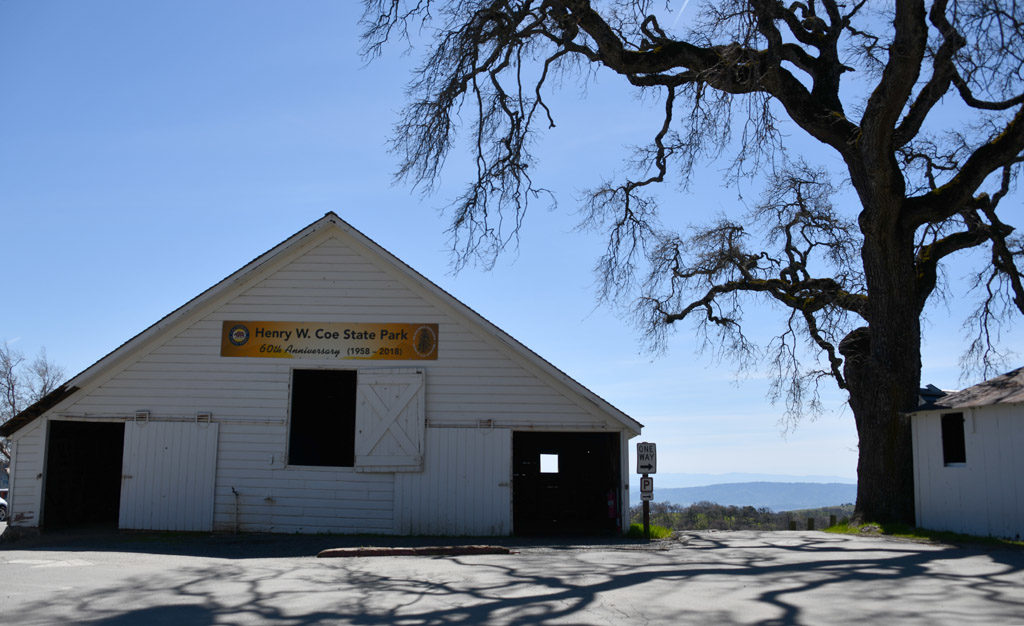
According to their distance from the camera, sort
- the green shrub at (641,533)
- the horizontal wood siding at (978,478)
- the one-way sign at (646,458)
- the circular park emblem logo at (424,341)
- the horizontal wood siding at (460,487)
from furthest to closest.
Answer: the circular park emblem logo at (424,341) < the green shrub at (641,533) < the horizontal wood siding at (460,487) < the one-way sign at (646,458) < the horizontal wood siding at (978,478)

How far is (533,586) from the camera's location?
376 inches

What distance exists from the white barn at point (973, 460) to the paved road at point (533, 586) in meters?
1.73

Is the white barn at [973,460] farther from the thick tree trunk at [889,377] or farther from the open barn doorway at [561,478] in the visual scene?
the open barn doorway at [561,478]

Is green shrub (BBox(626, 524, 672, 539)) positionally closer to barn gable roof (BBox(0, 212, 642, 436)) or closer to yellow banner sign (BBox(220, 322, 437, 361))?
barn gable roof (BBox(0, 212, 642, 436))

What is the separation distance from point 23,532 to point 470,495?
914cm

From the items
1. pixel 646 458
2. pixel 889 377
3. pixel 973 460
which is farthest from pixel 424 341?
pixel 973 460

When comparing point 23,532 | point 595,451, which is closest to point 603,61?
point 595,451

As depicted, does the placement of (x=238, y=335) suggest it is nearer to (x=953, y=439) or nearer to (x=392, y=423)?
(x=392, y=423)

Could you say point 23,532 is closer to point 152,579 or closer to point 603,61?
point 152,579

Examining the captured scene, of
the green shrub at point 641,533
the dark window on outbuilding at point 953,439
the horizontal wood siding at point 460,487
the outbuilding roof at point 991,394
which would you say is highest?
the outbuilding roof at point 991,394

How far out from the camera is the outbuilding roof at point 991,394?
1412 cm

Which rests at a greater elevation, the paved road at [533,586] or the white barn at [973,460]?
the white barn at [973,460]

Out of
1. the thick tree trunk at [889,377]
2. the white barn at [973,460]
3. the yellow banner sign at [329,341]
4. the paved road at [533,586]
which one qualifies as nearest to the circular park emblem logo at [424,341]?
the yellow banner sign at [329,341]

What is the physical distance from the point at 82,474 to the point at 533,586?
48.3ft
